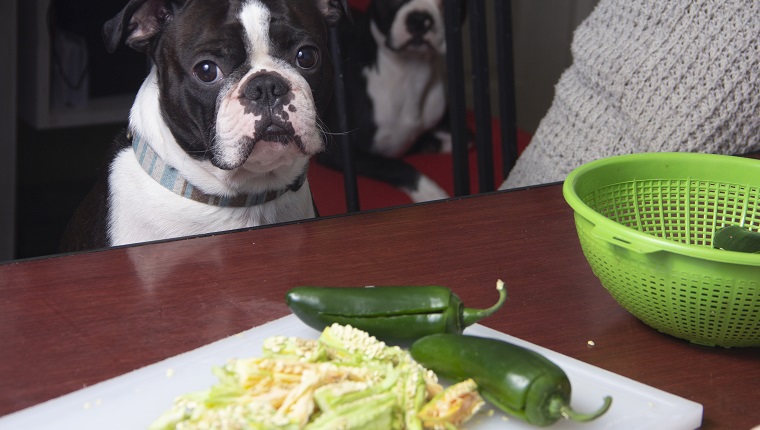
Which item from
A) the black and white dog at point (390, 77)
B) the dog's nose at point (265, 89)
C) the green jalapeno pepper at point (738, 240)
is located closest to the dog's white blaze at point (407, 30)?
the black and white dog at point (390, 77)

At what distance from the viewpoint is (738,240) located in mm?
767

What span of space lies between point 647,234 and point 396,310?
0.71 ft

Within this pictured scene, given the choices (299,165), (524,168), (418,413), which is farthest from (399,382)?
(524,168)

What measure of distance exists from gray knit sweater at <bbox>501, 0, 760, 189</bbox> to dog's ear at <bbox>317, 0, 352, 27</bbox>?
420 millimetres

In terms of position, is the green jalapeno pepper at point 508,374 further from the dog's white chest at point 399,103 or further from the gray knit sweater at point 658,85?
the dog's white chest at point 399,103

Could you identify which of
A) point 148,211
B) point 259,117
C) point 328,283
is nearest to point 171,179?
point 148,211

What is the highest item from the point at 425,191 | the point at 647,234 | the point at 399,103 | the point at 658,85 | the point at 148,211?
the point at 647,234

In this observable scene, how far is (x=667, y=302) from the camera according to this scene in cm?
75

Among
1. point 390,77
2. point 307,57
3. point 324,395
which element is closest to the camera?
point 324,395

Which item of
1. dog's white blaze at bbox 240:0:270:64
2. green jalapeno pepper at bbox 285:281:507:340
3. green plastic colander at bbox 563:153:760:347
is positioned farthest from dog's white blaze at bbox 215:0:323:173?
green jalapeno pepper at bbox 285:281:507:340

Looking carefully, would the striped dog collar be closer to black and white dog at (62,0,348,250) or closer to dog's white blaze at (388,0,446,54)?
black and white dog at (62,0,348,250)

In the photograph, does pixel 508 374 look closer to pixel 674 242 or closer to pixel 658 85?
pixel 674 242

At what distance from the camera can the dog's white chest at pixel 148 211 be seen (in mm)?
1427

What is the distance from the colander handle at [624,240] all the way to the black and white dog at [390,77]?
4.82 feet
